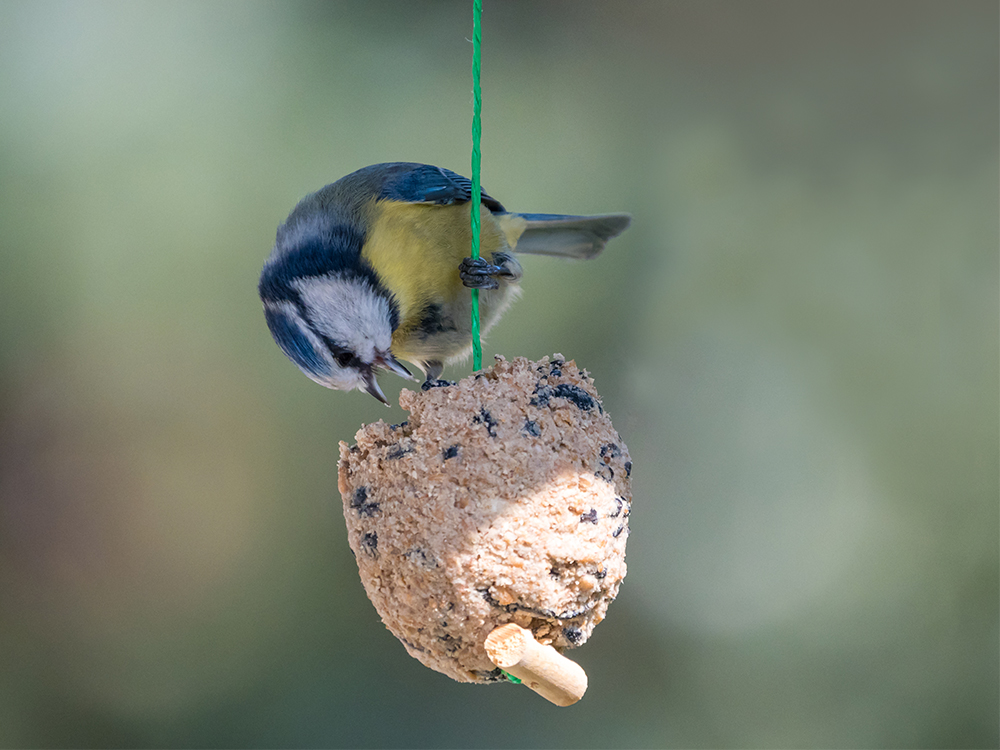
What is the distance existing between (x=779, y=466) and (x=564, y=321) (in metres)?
1.04

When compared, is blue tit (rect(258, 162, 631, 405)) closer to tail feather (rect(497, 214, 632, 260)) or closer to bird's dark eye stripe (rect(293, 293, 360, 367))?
bird's dark eye stripe (rect(293, 293, 360, 367))

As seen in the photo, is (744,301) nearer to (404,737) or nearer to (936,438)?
(936,438)

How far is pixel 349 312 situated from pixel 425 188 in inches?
15.0

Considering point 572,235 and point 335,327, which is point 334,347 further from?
point 572,235

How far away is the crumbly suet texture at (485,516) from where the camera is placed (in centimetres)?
101

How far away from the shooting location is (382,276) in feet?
5.37

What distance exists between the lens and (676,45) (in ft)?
12.0

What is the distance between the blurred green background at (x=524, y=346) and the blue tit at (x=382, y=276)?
1.52m

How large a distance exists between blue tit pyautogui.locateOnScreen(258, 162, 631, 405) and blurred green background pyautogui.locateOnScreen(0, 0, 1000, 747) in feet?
5.00

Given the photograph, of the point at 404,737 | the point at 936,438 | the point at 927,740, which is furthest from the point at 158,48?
the point at 927,740

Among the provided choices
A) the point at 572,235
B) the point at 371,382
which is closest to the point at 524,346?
the point at 572,235

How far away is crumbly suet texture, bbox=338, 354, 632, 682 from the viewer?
101 centimetres

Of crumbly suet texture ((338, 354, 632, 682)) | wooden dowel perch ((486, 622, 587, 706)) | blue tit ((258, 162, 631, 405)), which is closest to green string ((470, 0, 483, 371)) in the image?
crumbly suet texture ((338, 354, 632, 682))

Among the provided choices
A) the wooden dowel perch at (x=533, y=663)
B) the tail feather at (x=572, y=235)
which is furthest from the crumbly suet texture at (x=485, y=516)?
the tail feather at (x=572, y=235)
